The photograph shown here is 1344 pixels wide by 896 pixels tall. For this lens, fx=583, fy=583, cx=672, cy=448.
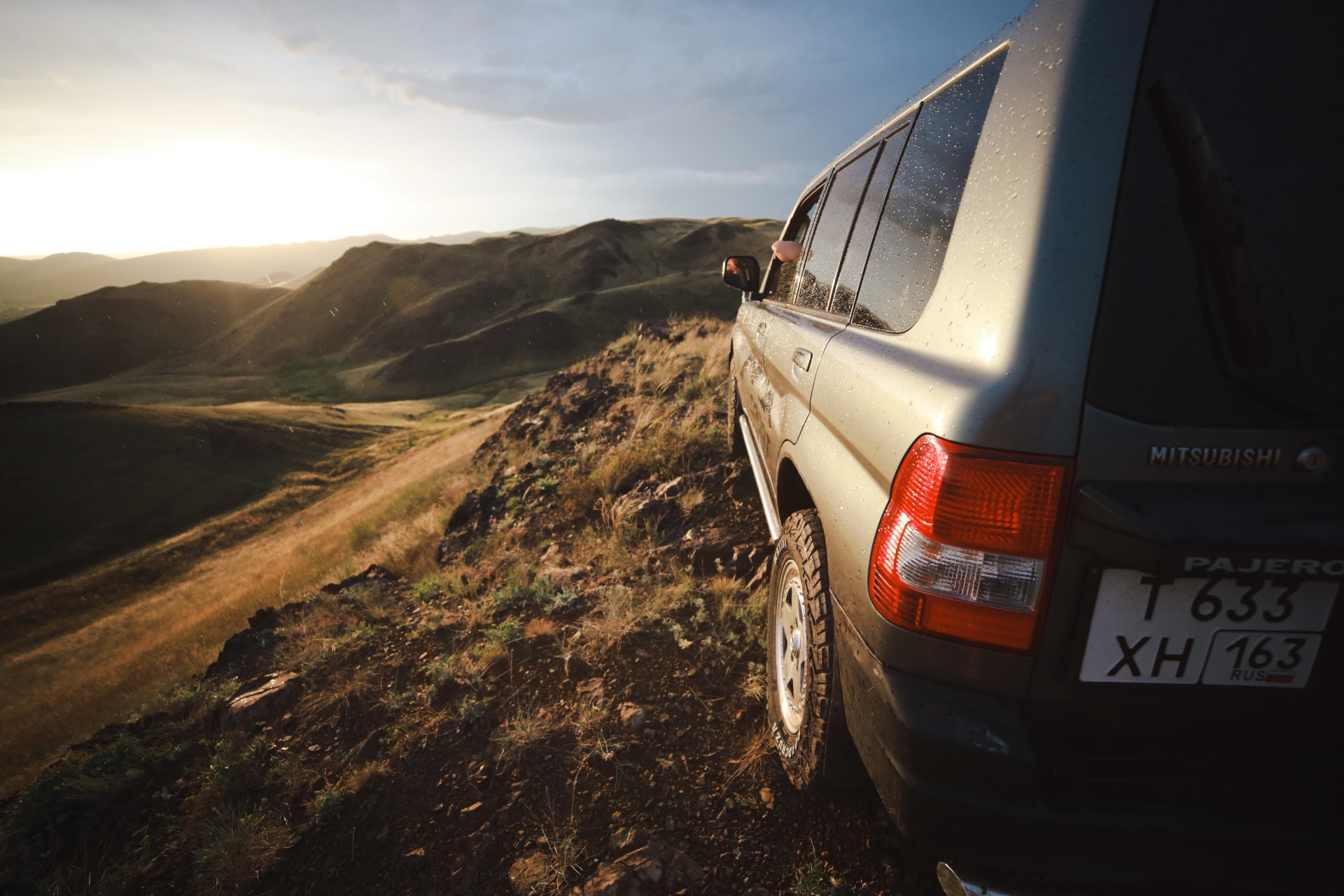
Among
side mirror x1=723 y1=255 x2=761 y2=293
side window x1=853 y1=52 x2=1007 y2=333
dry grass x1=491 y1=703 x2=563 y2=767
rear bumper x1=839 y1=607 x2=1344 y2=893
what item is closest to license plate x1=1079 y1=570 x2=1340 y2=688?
rear bumper x1=839 y1=607 x2=1344 y2=893

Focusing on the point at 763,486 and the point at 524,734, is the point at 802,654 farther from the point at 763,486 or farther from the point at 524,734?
the point at 524,734

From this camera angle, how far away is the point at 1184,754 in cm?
126

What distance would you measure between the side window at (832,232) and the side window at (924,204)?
1.49 ft

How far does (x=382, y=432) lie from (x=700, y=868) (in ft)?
119

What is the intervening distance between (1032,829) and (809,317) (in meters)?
2.00

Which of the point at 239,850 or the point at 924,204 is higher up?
the point at 924,204

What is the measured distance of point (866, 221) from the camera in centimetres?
224

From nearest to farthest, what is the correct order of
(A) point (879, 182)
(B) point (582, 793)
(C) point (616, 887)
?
(C) point (616, 887)
(A) point (879, 182)
(B) point (582, 793)

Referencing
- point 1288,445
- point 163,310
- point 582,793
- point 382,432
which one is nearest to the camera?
point 1288,445

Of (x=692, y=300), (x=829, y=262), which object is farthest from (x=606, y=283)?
(x=829, y=262)

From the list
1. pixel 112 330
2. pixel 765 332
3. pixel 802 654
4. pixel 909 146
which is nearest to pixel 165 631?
pixel 765 332

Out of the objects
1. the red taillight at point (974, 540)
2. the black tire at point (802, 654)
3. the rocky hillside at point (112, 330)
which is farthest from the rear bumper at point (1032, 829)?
the rocky hillside at point (112, 330)

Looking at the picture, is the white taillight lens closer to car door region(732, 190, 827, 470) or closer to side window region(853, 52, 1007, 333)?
side window region(853, 52, 1007, 333)

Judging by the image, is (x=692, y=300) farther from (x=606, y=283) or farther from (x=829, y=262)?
(x=829, y=262)
